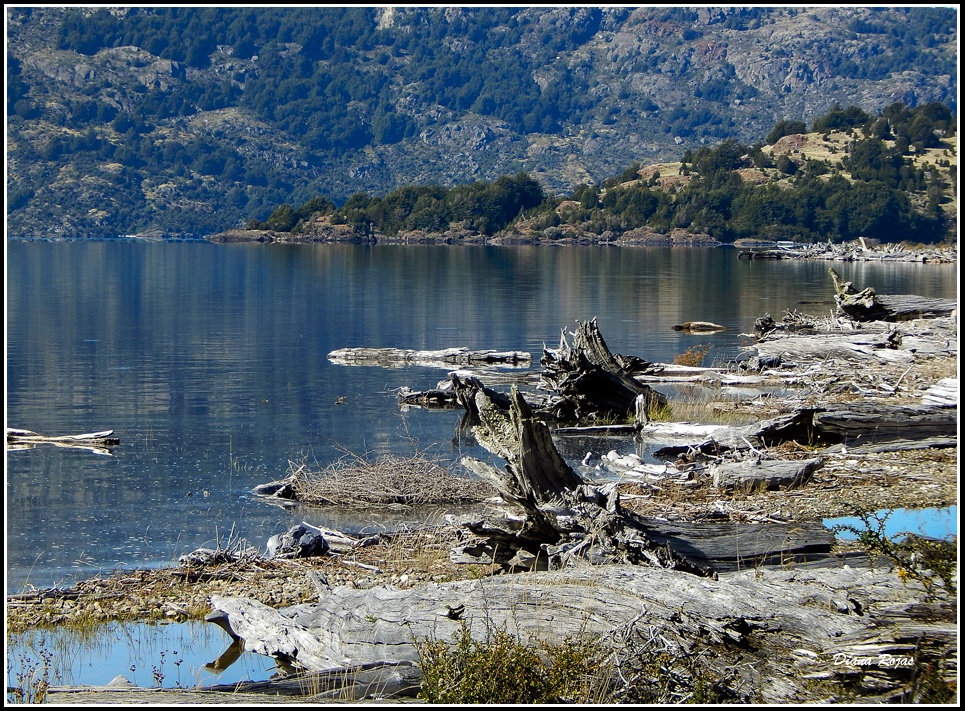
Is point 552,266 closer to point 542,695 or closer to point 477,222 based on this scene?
point 477,222

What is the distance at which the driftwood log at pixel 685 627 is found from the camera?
7.20 meters

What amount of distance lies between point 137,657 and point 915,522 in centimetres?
785

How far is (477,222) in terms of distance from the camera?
507 feet

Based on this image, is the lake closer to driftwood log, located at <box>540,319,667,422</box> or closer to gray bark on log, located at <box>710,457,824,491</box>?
driftwood log, located at <box>540,319,667,422</box>

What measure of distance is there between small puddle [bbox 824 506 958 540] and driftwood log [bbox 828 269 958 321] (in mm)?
20909

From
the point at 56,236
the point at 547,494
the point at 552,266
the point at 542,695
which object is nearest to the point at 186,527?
the point at 547,494

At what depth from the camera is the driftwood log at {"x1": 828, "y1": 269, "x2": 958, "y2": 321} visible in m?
33.7

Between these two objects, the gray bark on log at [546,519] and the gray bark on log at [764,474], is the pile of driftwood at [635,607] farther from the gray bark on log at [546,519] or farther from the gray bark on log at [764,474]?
the gray bark on log at [764,474]

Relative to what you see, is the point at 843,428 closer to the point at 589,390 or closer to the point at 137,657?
the point at 589,390

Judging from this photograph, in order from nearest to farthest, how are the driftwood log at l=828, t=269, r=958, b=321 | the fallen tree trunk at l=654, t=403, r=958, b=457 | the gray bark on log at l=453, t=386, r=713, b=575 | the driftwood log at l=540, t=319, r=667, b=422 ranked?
1. the gray bark on log at l=453, t=386, r=713, b=575
2. the fallen tree trunk at l=654, t=403, r=958, b=457
3. the driftwood log at l=540, t=319, r=667, b=422
4. the driftwood log at l=828, t=269, r=958, b=321

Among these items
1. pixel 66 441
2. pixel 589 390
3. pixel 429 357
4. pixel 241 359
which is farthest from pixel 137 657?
pixel 241 359

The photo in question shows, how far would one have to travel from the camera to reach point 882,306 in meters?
34.4

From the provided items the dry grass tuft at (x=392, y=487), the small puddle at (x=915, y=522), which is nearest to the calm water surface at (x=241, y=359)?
the dry grass tuft at (x=392, y=487)

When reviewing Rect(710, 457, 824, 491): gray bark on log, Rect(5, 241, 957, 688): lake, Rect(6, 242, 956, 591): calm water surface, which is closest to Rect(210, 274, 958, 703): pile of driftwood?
Rect(710, 457, 824, 491): gray bark on log
